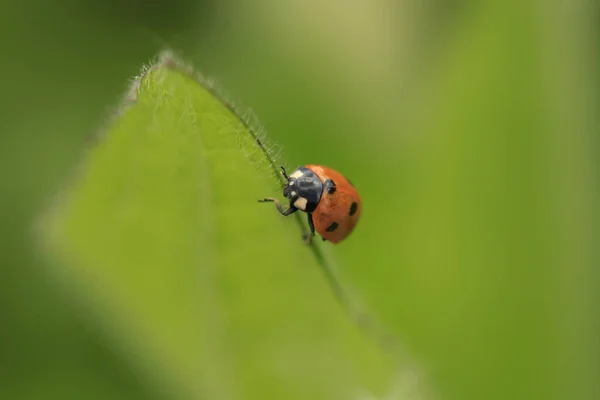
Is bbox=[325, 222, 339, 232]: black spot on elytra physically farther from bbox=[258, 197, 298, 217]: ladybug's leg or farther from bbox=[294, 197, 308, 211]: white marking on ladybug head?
bbox=[258, 197, 298, 217]: ladybug's leg

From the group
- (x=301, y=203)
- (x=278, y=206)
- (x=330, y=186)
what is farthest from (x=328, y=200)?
(x=278, y=206)

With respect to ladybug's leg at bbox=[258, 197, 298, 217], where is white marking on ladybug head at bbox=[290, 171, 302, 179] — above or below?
above

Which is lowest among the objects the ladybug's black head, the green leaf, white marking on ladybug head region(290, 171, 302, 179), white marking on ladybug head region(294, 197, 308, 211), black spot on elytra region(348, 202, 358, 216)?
the green leaf

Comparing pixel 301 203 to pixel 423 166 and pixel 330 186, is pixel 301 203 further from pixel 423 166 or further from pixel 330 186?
pixel 423 166

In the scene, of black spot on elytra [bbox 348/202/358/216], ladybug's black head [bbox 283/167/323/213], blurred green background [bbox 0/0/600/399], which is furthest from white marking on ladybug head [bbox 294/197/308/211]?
blurred green background [bbox 0/0/600/399]

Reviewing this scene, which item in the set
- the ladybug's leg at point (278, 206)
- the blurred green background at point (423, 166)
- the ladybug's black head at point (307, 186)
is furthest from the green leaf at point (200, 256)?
the blurred green background at point (423, 166)

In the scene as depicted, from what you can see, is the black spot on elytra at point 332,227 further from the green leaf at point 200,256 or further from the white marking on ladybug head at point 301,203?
the green leaf at point 200,256

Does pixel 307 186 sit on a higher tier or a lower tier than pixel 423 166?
lower
